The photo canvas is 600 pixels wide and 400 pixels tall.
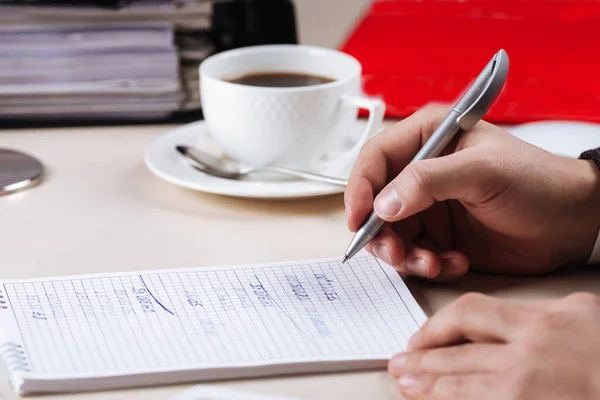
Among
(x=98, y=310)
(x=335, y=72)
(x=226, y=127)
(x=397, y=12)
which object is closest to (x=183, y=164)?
(x=226, y=127)

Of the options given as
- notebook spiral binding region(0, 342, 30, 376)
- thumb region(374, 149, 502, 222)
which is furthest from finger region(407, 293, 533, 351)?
notebook spiral binding region(0, 342, 30, 376)

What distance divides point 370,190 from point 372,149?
5 centimetres

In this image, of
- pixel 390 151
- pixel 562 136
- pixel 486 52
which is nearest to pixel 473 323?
pixel 390 151

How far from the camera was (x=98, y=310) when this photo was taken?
0.58 metres

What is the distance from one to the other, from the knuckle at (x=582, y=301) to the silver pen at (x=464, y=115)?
0.17 metres

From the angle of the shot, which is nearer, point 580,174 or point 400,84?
point 580,174

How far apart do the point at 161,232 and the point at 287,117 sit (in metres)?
0.18

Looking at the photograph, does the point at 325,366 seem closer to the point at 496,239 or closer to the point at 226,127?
the point at 496,239

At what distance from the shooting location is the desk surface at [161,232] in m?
0.65

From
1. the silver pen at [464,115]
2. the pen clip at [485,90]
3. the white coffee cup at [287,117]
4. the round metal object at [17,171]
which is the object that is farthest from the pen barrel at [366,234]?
the round metal object at [17,171]

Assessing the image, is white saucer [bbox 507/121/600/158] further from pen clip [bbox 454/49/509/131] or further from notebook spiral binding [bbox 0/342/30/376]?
notebook spiral binding [bbox 0/342/30/376]

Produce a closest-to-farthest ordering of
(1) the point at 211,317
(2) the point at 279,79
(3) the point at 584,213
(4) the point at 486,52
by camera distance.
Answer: (1) the point at 211,317 < (3) the point at 584,213 < (2) the point at 279,79 < (4) the point at 486,52

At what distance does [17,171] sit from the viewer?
2.91 feet

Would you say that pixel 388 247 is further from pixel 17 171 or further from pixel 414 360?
pixel 17 171
